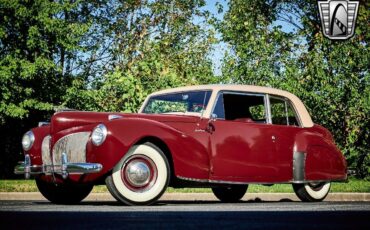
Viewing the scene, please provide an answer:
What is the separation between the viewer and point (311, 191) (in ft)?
29.3

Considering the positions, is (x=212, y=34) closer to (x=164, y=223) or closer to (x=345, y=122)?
(x=345, y=122)

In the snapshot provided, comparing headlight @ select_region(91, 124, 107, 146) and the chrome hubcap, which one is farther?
the chrome hubcap

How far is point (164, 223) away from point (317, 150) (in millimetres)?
4544

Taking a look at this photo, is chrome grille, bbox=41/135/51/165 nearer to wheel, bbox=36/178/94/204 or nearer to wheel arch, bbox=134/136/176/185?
wheel, bbox=36/178/94/204

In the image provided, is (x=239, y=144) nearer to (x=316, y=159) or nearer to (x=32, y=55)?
(x=316, y=159)

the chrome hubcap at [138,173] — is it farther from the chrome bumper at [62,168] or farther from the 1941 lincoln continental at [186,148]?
the chrome bumper at [62,168]

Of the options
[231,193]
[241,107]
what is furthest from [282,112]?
[231,193]

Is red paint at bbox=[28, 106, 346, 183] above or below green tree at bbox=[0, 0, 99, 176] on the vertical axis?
below

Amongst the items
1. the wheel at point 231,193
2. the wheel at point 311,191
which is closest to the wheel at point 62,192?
the wheel at point 231,193

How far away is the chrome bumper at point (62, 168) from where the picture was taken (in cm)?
671

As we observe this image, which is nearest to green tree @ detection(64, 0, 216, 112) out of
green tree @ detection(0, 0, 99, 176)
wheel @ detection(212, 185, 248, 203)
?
green tree @ detection(0, 0, 99, 176)

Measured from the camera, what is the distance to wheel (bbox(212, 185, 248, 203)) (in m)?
9.53

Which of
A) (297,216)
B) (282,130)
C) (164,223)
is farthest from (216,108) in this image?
(164,223)

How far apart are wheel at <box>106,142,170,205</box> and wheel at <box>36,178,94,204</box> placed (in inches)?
51.5
